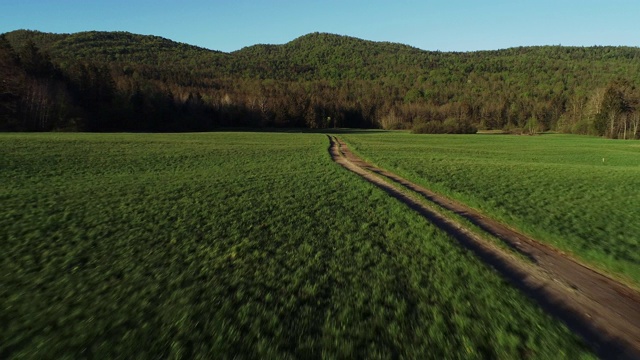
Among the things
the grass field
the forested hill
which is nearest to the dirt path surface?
the grass field

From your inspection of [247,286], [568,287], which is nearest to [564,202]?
[568,287]

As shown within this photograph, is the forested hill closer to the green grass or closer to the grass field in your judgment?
the green grass

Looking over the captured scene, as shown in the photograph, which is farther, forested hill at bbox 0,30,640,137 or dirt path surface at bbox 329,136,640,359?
forested hill at bbox 0,30,640,137

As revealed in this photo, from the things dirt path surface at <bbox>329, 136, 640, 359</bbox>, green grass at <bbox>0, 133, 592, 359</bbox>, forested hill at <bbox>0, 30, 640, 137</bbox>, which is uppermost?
forested hill at <bbox>0, 30, 640, 137</bbox>

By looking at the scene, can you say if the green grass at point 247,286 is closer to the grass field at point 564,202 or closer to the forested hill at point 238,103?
the grass field at point 564,202

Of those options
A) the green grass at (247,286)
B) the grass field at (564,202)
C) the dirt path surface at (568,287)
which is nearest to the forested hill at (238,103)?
the green grass at (247,286)

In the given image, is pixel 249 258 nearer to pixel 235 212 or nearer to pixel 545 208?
pixel 235 212
